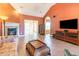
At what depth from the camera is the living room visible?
3005 mm

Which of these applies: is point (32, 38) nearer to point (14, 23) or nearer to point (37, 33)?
point (37, 33)

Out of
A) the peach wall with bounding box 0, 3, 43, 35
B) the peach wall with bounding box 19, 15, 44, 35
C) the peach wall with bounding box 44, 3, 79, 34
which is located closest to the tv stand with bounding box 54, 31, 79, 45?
the peach wall with bounding box 44, 3, 79, 34

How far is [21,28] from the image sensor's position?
337 cm

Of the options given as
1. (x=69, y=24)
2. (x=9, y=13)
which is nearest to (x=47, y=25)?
(x=69, y=24)

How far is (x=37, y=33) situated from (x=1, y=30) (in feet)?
3.71

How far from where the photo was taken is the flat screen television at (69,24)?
11.6 ft

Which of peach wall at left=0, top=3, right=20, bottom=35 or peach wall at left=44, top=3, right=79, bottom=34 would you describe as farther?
peach wall at left=44, top=3, right=79, bottom=34

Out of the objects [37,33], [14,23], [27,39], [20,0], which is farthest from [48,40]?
[20,0]

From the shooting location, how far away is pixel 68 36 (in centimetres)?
388

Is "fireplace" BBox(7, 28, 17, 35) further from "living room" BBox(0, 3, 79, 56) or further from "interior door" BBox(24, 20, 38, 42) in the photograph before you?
"interior door" BBox(24, 20, 38, 42)

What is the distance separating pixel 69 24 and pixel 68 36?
53cm

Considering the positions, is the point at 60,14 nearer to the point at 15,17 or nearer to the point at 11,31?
the point at 15,17

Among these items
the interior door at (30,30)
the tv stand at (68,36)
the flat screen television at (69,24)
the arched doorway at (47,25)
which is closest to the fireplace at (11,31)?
the interior door at (30,30)

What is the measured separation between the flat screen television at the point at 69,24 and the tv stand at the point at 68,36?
25cm
